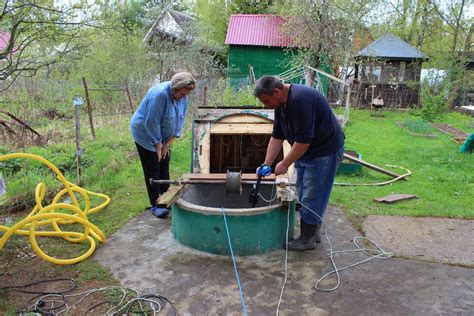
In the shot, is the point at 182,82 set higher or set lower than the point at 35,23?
lower

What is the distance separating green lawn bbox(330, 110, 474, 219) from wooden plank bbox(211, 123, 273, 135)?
1337 mm

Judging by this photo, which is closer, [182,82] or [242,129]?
[182,82]

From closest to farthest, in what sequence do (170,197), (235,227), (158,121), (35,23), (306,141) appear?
1. (306,141)
2. (235,227)
3. (170,197)
4. (158,121)
5. (35,23)

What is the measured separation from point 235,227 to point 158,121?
137cm

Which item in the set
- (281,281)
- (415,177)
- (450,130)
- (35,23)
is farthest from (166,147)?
(450,130)

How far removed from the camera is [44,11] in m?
4.41

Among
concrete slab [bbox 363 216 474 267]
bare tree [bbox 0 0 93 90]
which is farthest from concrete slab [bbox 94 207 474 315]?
bare tree [bbox 0 0 93 90]

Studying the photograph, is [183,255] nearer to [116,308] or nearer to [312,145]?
[116,308]

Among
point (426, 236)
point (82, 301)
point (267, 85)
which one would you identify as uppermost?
point (267, 85)

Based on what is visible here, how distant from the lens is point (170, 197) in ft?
12.3

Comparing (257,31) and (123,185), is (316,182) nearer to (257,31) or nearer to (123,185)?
(123,185)

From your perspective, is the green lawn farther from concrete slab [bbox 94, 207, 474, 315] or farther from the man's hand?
the man's hand

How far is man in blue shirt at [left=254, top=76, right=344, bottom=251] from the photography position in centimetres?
318

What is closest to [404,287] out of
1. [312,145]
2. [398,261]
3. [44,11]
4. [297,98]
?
[398,261]
